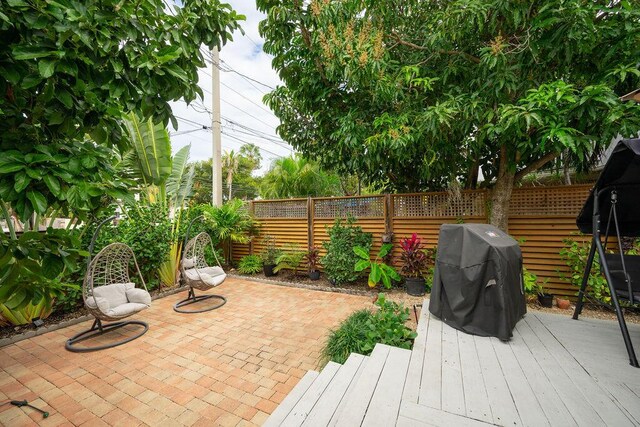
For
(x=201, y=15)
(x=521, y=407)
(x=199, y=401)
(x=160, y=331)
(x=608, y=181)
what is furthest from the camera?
(x=160, y=331)

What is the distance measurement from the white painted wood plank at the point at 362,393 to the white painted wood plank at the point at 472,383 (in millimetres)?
553

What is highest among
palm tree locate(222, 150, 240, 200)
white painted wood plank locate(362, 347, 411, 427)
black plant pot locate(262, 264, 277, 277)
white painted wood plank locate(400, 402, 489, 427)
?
palm tree locate(222, 150, 240, 200)

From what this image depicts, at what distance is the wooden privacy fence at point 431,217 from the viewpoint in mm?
4180

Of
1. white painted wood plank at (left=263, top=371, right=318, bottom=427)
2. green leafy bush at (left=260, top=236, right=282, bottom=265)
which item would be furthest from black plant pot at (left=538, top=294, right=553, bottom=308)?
green leafy bush at (left=260, top=236, right=282, bottom=265)

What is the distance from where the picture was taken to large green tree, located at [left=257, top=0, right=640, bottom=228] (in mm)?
2705

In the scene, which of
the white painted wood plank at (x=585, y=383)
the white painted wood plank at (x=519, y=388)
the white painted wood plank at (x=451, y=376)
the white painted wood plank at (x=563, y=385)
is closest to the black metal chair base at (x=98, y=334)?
the white painted wood plank at (x=451, y=376)

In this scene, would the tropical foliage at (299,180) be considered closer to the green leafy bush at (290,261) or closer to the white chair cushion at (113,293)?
the green leafy bush at (290,261)

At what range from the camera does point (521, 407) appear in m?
1.54

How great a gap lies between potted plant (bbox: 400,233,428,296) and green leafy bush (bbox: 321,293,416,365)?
1.84 metres

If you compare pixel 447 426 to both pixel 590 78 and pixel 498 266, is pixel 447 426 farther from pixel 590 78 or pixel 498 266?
pixel 590 78

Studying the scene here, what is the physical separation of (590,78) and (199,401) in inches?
221

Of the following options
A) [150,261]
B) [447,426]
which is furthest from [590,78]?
[150,261]

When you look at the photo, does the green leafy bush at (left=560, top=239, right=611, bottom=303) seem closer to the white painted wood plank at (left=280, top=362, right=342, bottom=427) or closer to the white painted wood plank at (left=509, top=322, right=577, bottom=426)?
the white painted wood plank at (left=509, top=322, right=577, bottom=426)

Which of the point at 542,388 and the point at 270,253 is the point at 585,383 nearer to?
the point at 542,388
